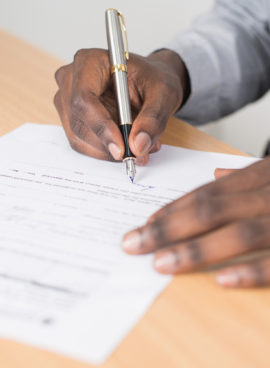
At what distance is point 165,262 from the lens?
345mm

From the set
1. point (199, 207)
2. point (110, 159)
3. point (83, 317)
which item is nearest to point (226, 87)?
point (110, 159)

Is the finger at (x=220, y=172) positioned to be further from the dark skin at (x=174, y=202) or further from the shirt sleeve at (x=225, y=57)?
the shirt sleeve at (x=225, y=57)

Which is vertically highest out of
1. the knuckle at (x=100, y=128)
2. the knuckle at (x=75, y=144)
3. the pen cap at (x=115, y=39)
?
the pen cap at (x=115, y=39)

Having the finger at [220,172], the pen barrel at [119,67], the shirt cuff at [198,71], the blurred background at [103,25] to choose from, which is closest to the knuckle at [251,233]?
the finger at [220,172]

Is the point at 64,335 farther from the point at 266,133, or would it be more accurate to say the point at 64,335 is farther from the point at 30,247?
the point at 266,133

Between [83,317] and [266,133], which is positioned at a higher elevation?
[83,317]

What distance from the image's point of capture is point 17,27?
1933 millimetres

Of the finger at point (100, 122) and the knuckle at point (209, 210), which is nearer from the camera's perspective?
the knuckle at point (209, 210)

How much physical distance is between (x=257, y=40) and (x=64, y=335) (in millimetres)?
748

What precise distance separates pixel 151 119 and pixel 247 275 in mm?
261

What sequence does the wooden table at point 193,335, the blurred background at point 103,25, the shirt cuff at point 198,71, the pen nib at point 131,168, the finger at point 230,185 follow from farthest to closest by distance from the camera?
the blurred background at point 103,25 < the shirt cuff at point 198,71 < the pen nib at point 131,168 < the finger at point 230,185 < the wooden table at point 193,335

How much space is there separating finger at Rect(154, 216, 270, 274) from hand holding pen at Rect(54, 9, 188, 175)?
186mm

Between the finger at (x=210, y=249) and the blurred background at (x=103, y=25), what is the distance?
1554 mm

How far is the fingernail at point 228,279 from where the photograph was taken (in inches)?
13.1
